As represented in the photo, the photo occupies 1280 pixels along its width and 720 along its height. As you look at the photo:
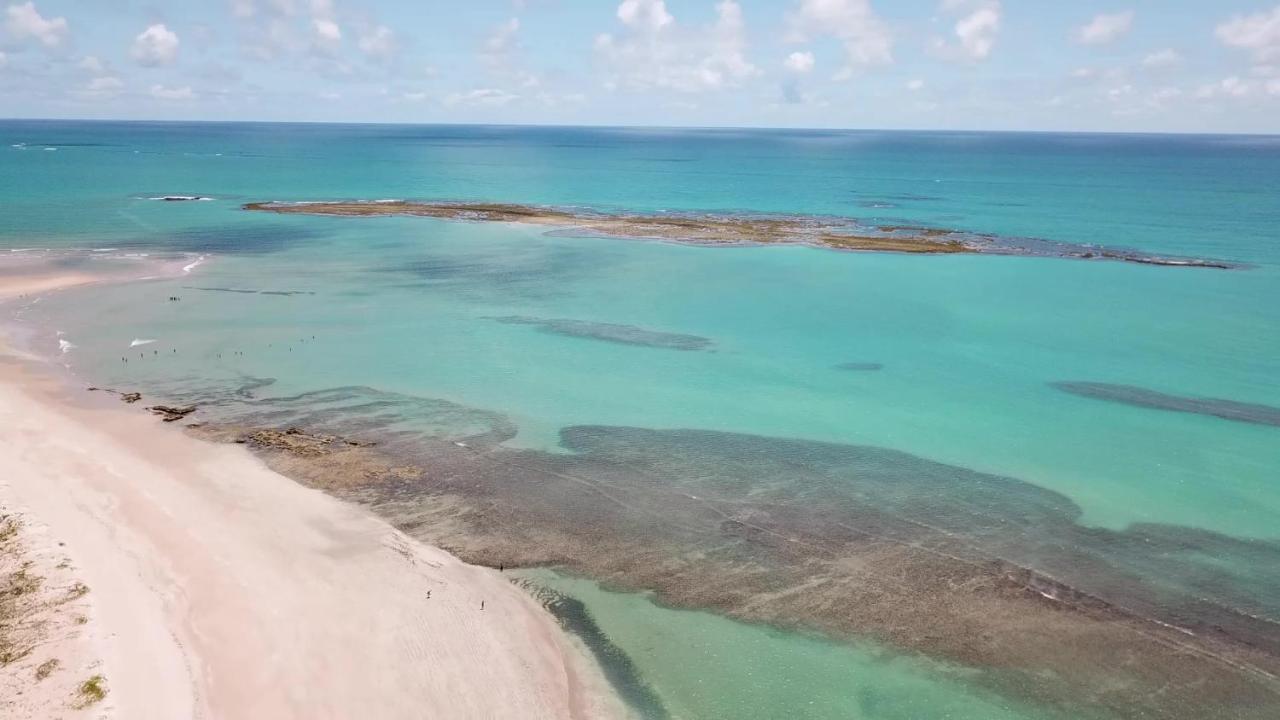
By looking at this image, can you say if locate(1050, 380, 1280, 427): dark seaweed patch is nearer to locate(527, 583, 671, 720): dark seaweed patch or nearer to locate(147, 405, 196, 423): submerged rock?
locate(527, 583, 671, 720): dark seaweed patch

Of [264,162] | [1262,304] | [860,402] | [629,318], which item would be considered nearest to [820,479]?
[860,402]

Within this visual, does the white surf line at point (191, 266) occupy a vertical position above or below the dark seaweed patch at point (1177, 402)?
below

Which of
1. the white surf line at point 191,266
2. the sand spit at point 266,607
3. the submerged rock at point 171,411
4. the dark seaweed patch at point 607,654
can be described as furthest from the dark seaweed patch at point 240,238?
the dark seaweed patch at point 607,654

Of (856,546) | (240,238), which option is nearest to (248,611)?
(856,546)

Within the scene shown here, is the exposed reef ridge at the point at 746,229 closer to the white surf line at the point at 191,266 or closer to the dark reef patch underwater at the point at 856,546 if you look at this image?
the white surf line at the point at 191,266

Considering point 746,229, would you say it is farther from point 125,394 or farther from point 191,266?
point 125,394

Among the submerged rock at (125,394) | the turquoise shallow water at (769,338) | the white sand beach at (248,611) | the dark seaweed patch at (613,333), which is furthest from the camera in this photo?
the dark seaweed patch at (613,333)

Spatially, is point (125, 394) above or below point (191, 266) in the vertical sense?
below
